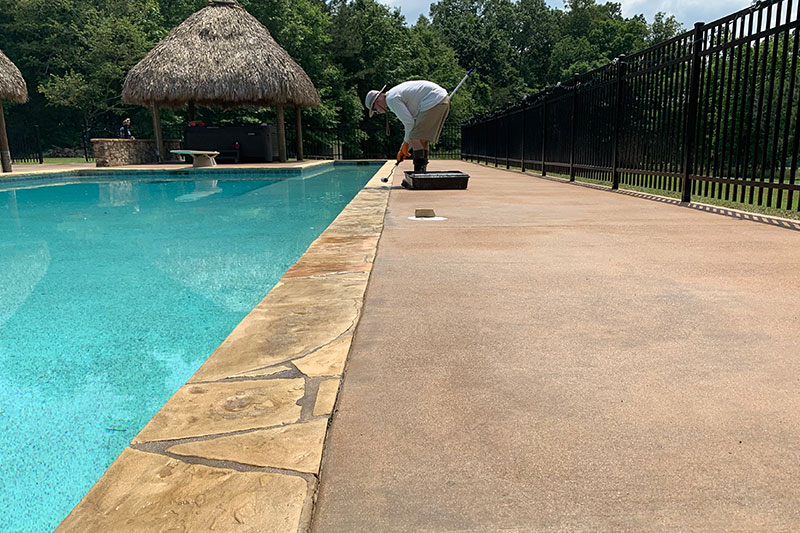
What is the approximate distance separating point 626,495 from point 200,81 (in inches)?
771

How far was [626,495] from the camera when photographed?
3.44 feet

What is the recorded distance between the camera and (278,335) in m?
1.97

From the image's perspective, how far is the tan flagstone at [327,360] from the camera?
1632mm

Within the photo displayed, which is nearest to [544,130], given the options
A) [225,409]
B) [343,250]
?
[343,250]

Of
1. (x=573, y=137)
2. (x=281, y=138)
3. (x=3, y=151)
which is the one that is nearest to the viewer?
(x=573, y=137)

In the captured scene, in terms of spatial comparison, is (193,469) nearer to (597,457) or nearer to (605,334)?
(597,457)

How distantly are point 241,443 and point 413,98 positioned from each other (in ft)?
24.6

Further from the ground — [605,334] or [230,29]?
[230,29]

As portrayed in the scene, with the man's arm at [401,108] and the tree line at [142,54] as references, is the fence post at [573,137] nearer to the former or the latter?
the man's arm at [401,108]

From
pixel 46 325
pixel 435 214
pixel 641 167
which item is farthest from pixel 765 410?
pixel 641 167

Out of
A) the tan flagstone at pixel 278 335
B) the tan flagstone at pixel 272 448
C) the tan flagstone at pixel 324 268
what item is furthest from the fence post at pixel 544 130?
the tan flagstone at pixel 272 448

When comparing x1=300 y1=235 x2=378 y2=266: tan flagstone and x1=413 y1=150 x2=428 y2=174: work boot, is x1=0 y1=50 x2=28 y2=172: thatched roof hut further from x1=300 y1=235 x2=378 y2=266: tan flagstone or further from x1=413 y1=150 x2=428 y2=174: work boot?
x1=300 y1=235 x2=378 y2=266: tan flagstone

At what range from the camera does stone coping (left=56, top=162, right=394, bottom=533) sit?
101 cm

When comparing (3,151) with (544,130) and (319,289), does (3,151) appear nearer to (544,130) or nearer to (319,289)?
(544,130)
